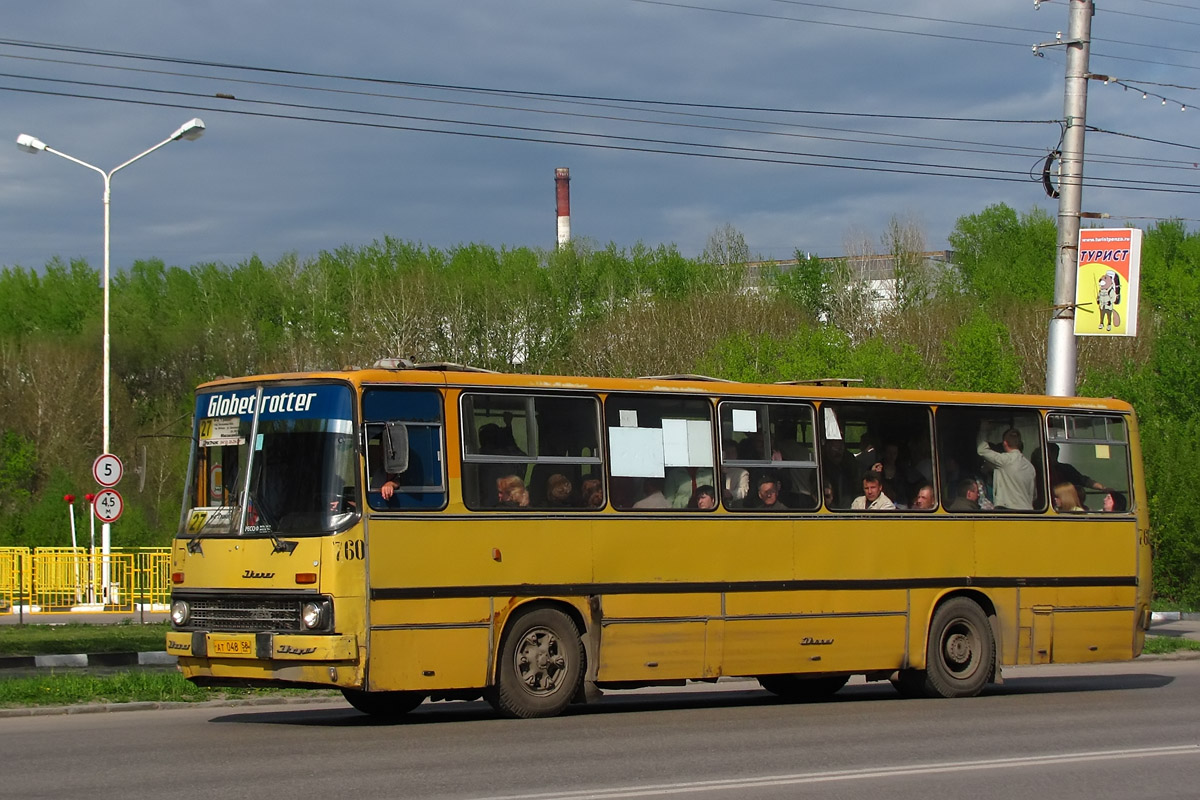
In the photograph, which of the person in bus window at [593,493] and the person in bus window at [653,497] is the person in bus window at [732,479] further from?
the person in bus window at [593,493]

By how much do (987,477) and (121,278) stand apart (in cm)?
6088

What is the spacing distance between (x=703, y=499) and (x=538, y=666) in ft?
7.62

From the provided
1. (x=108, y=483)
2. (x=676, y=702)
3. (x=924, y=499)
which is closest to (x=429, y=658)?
(x=676, y=702)

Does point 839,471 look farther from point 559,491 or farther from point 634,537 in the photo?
point 559,491

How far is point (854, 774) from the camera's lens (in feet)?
34.6

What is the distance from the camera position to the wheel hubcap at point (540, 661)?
14117mm

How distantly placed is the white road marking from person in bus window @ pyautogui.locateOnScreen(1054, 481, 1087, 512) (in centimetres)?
587

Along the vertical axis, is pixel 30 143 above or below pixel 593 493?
above

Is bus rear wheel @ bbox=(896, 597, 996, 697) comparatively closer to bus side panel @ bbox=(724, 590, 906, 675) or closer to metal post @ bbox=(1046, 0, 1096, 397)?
bus side panel @ bbox=(724, 590, 906, 675)

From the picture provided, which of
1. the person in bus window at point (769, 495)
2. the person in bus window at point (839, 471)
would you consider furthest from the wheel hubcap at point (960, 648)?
the person in bus window at point (769, 495)

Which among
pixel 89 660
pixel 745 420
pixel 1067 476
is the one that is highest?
pixel 745 420

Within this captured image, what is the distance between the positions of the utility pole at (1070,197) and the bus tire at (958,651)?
6888mm

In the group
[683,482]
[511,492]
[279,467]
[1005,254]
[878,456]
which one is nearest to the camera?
[279,467]

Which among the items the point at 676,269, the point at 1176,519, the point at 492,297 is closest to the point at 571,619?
the point at 1176,519
